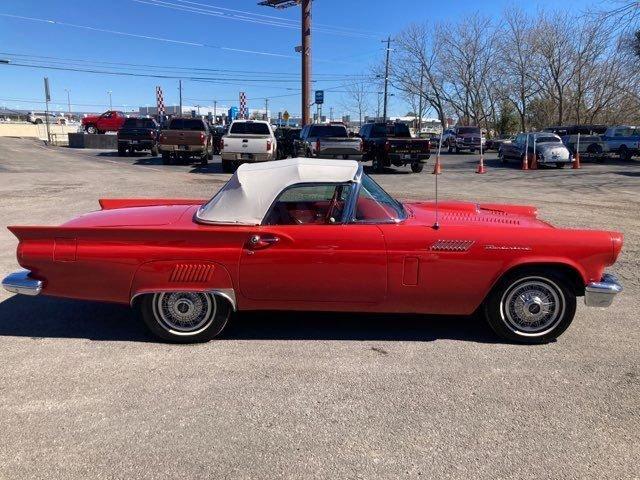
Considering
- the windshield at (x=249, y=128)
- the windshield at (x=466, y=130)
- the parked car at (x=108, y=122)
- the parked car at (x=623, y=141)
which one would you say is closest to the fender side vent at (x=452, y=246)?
the windshield at (x=249, y=128)

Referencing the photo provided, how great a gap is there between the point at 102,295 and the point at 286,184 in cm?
168

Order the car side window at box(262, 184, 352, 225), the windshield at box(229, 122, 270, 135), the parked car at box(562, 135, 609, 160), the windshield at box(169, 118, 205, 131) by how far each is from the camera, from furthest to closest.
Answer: the parked car at box(562, 135, 609, 160), the windshield at box(169, 118, 205, 131), the windshield at box(229, 122, 270, 135), the car side window at box(262, 184, 352, 225)

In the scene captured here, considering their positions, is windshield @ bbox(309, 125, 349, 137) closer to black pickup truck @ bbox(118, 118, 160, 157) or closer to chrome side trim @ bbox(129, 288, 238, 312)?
black pickup truck @ bbox(118, 118, 160, 157)

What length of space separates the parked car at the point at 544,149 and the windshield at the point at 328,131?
29.0 feet

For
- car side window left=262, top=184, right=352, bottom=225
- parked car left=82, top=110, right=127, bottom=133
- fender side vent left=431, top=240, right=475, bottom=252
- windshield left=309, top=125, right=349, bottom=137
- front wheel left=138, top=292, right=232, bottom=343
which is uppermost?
parked car left=82, top=110, right=127, bottom=133

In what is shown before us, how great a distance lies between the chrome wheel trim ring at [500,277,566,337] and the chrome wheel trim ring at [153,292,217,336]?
2292 mm

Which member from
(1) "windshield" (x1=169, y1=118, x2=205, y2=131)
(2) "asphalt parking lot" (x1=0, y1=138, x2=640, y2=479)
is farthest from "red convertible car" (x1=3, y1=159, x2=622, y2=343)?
(1) "windshield" (x1=169, y1=118, x2=205, y2=131)

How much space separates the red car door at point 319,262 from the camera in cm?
386

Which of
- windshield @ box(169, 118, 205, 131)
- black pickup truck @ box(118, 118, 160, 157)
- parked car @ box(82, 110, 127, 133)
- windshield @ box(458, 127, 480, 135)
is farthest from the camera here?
parked car @ box(82, 110, 127, 133)

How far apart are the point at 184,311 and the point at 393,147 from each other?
16.2m

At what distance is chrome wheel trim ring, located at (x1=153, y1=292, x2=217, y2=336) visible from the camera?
3992 mm

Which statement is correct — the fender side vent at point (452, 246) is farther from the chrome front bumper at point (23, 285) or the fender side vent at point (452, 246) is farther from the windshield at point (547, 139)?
the windshield at point (547, 139)

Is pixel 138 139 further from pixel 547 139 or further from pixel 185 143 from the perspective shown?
pixel 547 139

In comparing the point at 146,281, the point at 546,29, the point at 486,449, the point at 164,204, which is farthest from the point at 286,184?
the point at 546,29
